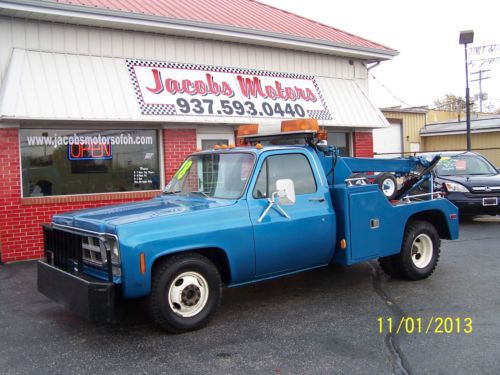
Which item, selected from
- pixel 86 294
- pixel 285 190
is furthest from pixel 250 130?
pixel 86 294

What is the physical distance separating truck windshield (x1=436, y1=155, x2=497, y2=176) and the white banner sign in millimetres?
3119

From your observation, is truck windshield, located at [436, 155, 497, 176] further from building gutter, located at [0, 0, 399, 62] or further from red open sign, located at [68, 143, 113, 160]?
red open sign, located at [68, 143, 113, 160]

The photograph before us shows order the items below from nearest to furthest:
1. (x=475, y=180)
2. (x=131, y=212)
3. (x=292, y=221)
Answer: (x=131, y=212)
(x=292, y=221)
(x=475, y=180)

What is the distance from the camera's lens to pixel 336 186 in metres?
6.17

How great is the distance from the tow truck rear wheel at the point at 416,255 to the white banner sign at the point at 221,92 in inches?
204

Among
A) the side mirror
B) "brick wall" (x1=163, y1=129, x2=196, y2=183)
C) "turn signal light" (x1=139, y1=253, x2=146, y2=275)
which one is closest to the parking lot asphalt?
"turn signal light" (x1=139, y1=253, x2=146, y2=275)

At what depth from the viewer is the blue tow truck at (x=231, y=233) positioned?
15.4 feet

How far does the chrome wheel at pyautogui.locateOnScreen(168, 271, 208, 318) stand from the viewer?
4910mm

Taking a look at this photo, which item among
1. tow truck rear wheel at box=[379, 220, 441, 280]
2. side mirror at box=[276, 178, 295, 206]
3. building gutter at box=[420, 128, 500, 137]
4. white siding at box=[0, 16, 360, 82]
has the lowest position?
tow truck rear wheel at box=[379, 220, 441, 280]

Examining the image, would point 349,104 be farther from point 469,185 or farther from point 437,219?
→ point 437,219

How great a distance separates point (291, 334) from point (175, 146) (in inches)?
245

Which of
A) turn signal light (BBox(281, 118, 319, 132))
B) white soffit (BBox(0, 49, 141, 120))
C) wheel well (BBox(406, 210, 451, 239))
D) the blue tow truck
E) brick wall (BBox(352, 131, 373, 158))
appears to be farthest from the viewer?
brick wall (BBox(352, 131, 373, 158))
